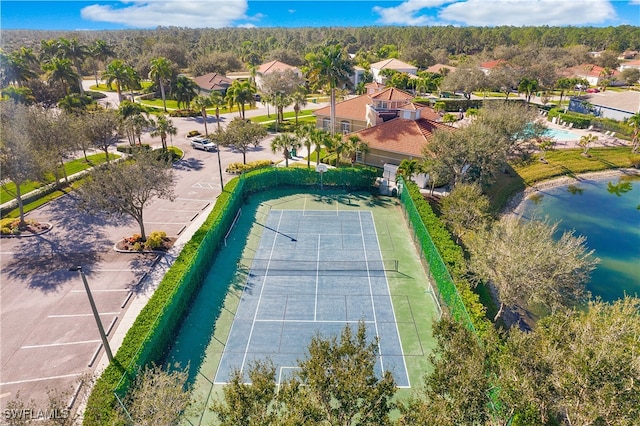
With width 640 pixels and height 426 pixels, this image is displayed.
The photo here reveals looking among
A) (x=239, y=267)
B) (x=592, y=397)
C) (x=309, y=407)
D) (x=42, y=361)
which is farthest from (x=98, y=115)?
(x=592, y=397)

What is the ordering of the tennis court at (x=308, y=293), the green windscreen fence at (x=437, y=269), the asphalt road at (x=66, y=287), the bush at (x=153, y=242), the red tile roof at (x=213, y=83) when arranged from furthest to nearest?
the red tile roof at (x=213, y=83)
the bush at (x=153, y=242)
the green windscreen fence at (x=437, y=269)
the tennis court at (x=308, y=293)
the asphalt road at (x=66, y=287)

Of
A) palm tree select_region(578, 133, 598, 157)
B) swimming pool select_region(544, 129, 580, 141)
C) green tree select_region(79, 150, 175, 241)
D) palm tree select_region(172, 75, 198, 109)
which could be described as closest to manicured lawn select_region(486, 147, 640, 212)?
palm tree select_region(578, 133, 598, 157)

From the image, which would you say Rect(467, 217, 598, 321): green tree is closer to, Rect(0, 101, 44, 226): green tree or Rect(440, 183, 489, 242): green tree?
Rect(440, 183, 489, 242): green tree

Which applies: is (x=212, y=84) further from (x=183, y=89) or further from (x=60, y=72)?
(x=60, y=72)

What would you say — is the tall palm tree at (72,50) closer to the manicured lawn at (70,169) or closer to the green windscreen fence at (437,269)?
the manicured lawn at (70,169)

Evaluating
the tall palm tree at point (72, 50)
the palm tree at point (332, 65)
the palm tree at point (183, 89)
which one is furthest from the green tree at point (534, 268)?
the tall palm tree at point (72, 50)
